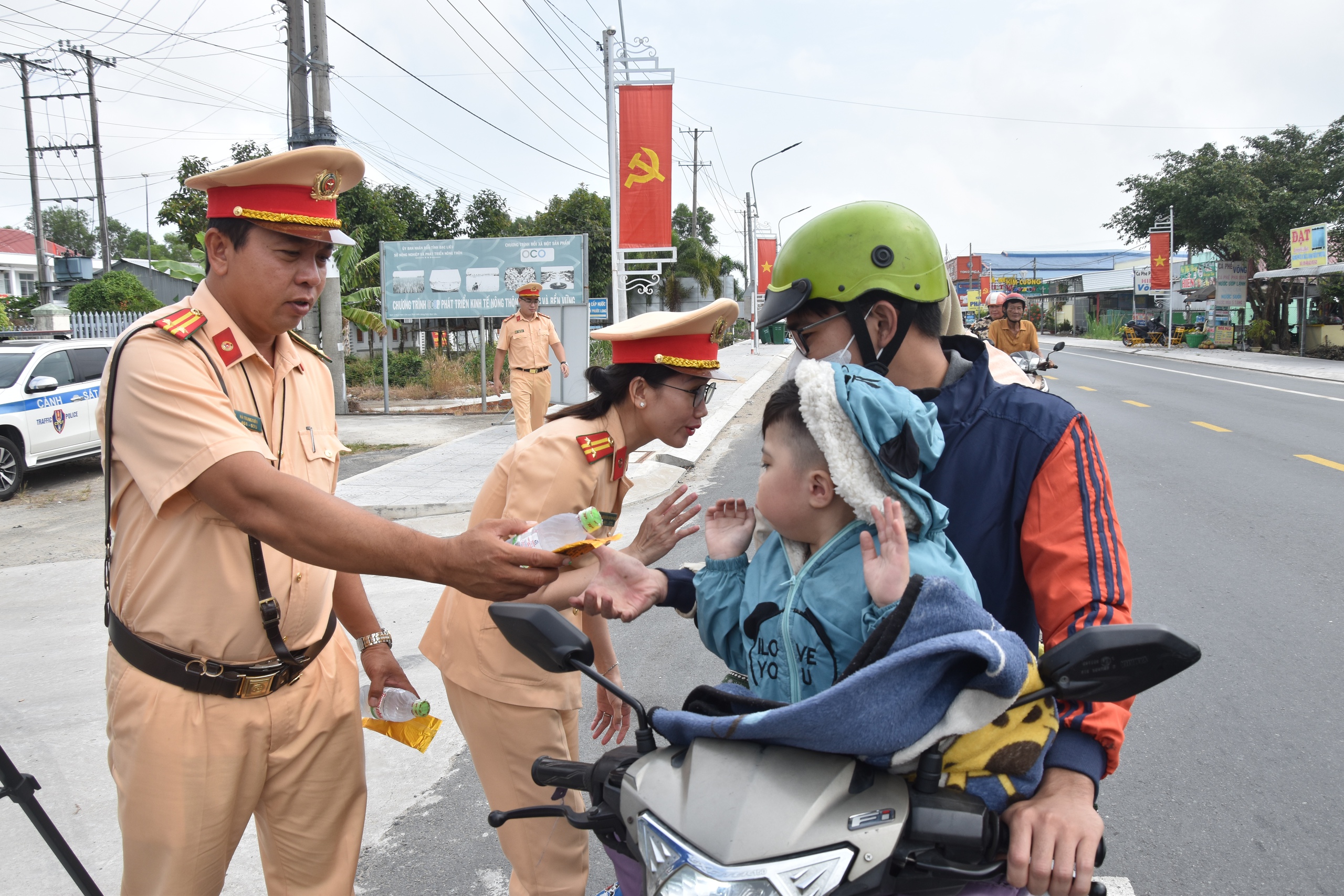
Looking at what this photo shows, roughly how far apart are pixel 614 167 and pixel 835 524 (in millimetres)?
12146

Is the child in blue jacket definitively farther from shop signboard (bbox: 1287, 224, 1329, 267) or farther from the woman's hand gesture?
shop signboard (bbox: 1287, 224, 1329, 267)

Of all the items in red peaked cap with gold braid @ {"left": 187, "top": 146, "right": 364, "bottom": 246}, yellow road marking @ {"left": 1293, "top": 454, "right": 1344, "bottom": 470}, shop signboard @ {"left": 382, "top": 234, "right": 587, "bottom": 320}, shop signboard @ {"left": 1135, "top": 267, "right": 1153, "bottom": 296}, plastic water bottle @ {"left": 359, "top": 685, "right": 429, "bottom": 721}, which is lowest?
yellow road marking @ {"left": 1293, "top": 454, "right": 1344, "bottom": 470}

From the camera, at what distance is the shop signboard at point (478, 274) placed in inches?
603

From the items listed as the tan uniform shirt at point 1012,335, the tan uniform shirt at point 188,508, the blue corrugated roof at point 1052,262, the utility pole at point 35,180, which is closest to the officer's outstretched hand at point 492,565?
the tan uniform shirt at point 188,508

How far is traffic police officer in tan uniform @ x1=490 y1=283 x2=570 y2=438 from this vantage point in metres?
12.1

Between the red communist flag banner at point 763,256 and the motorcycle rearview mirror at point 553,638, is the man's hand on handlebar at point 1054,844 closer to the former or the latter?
the motorcycle rearview mirror at point 553,638

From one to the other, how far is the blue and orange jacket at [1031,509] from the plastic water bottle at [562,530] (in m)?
0.70

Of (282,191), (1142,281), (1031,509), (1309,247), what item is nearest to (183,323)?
(282,191)

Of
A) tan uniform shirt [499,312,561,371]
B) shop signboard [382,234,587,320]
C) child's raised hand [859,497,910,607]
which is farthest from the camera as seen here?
shop signboard [382,234,587,320]

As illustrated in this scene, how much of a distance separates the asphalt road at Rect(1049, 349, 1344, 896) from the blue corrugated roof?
7709 centimetres

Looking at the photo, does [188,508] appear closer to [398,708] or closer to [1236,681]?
[398,708]

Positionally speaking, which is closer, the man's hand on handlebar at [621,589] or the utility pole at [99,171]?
the man's hand on handlebar at [621,589]

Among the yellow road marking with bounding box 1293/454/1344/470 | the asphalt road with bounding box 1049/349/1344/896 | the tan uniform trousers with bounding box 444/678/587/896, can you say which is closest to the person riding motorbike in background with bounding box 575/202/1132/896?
the tan uniform trousers with bounding box 444/678/587/896

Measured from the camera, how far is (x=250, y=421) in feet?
6.27
